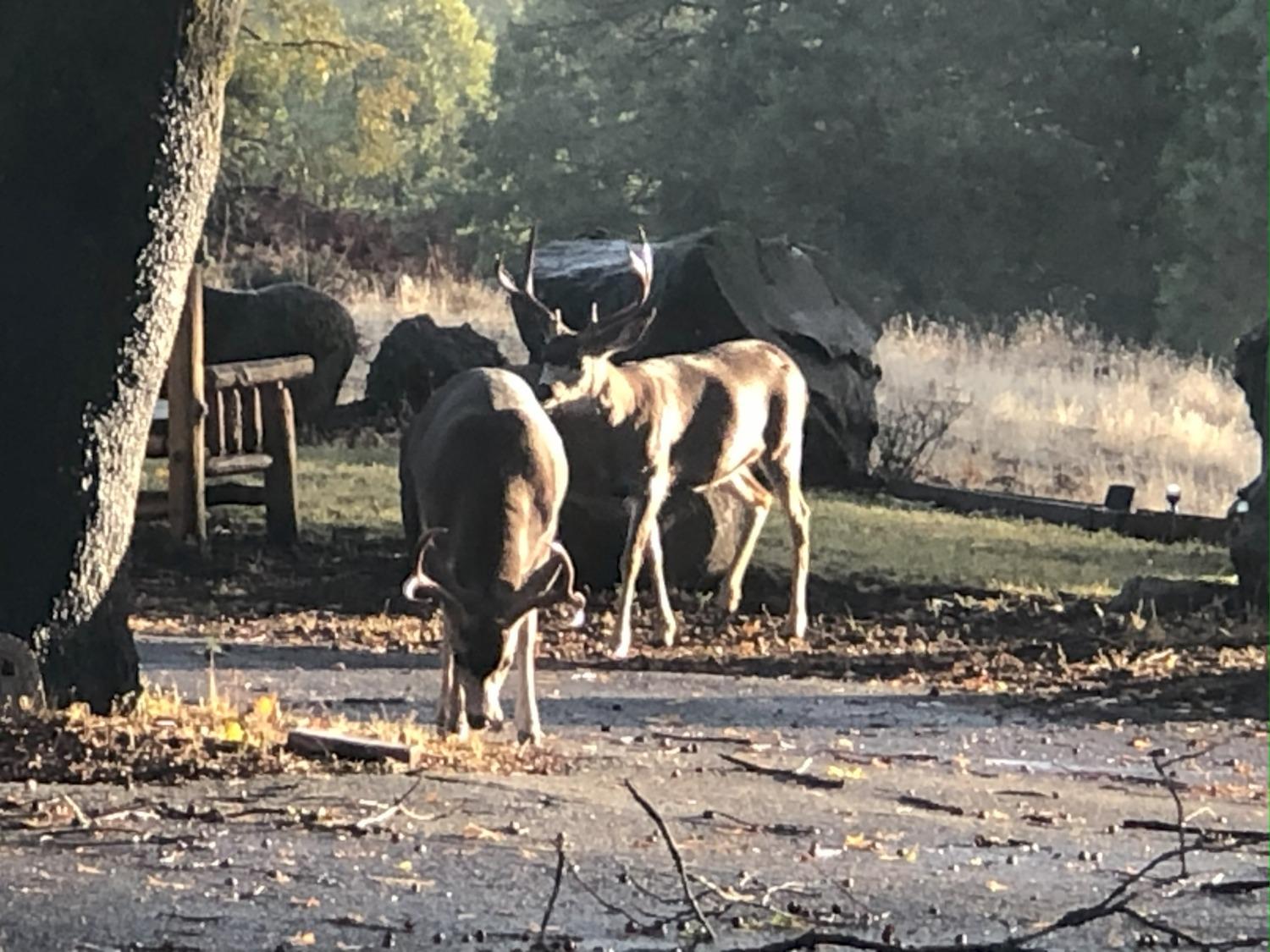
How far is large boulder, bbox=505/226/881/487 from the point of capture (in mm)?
20094

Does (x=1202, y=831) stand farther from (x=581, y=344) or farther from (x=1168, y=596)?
(x=1168, y=596)

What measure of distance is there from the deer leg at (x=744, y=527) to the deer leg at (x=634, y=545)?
0.70 metres

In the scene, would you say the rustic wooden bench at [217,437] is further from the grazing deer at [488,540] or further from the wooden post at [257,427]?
the grazing deer at [488,540]

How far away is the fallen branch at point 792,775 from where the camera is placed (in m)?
9.12

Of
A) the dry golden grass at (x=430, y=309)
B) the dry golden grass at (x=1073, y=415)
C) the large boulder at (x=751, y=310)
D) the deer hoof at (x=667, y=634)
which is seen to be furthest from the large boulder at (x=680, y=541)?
the dry golden grass at (x=430, y=309)

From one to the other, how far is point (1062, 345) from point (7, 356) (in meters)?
26.4

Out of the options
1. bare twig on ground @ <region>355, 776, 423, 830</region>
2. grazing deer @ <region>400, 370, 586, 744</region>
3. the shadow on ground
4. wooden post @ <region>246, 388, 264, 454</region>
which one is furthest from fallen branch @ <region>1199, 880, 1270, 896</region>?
wooden post @ <region>246, 388, 264, 454</region>

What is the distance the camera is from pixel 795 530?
49.1 feet

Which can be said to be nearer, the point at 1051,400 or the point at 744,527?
the point at 744,527

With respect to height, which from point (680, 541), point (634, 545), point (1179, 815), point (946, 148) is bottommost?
point (680, 541)

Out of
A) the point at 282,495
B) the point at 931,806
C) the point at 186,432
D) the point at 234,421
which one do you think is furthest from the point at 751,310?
the point at 931,806

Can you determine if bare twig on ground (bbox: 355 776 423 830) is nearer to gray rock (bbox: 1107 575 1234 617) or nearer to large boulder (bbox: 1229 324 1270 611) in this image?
gray rock (bbox: 1107 575 1234 617)

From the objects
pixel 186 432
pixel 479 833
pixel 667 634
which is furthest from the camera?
pixel 186 432

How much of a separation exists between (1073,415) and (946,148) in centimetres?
1329
